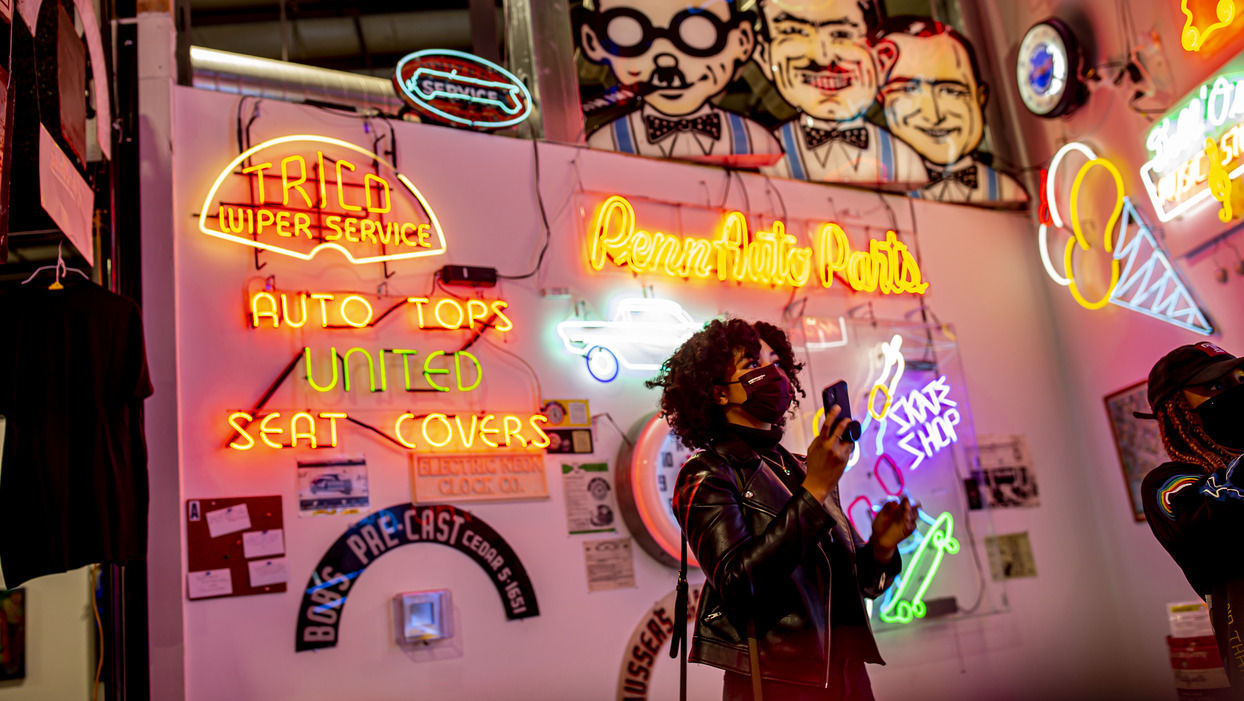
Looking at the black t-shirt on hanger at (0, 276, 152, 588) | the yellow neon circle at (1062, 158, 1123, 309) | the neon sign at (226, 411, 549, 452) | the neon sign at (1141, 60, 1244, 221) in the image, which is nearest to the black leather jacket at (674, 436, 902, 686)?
the black t-shirt on hanger at (0, 276, 152, 588)

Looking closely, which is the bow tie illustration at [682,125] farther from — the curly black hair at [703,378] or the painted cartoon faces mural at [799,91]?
the curly black hair at [703,378]

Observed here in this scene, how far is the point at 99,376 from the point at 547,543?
2109 millimetres

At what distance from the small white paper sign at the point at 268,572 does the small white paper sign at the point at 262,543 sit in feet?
0.10

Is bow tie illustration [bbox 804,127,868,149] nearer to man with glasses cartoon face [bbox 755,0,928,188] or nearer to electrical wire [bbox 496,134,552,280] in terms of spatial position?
man with glasses cartoon face [bbox 755,0,928,188]

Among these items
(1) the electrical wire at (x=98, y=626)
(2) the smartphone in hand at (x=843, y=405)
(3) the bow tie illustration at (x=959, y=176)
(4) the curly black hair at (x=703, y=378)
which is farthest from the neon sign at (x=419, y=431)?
(3) the bow tie illustration at (x=959, y=176)

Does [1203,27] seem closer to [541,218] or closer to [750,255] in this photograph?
[750,255]

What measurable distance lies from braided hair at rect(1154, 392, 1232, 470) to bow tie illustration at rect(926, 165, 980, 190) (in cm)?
376

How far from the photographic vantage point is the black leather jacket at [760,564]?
91.7 inches

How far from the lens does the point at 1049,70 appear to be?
6.33 m

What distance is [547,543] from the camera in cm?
465

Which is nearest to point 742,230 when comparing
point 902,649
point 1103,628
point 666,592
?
point 666,592

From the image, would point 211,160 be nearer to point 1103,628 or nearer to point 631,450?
point 631,450

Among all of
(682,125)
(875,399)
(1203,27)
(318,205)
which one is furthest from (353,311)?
(1203,27)

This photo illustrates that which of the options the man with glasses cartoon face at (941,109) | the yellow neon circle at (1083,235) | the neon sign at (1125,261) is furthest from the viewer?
the man with glasses cartoon face at (941,109)
